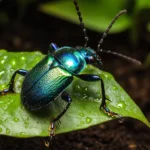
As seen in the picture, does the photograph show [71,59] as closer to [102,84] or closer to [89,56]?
[89,56]

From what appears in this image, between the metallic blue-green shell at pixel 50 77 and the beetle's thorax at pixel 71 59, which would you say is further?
the beetle's thorax at pixel 71 59

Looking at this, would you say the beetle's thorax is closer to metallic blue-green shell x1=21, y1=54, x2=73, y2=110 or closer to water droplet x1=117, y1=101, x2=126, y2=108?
metallic blue-green shell x1=21, y1=54, x2=73, y2=110

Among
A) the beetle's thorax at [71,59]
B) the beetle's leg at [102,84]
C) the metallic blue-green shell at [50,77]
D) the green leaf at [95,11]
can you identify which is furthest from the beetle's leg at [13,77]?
the green leaf at [95,11]

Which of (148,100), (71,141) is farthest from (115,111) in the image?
(148,100)

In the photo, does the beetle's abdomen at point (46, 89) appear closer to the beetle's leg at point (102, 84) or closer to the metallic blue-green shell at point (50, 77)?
the metallic blue-green shell at point (50, 77)

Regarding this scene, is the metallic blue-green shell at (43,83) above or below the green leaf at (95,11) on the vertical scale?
above

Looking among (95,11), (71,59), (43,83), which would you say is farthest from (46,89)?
(95,11)

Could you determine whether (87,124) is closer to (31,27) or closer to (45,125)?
(45,125)

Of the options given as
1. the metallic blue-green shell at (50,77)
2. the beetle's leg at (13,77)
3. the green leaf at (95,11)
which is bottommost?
the green leaf at (95,11)

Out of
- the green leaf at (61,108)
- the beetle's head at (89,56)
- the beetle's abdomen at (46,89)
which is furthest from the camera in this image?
the beetle's head at (89,56)
